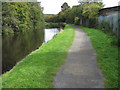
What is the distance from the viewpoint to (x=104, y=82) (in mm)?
6926

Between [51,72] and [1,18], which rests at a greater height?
[1,18]

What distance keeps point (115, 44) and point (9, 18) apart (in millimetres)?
27500

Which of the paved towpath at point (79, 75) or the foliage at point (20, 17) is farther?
the foliage at point (20, 17)

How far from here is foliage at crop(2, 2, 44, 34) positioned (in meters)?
37.9

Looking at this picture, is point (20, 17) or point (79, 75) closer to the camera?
point (79, 75)

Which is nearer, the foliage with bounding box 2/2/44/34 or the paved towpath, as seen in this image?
the paved towpath

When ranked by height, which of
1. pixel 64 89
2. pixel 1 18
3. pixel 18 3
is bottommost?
pixel 64 89

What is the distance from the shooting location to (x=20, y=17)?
1874 inches

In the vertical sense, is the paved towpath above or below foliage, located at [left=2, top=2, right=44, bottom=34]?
below

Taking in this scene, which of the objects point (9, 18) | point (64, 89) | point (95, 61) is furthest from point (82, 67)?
point (9, 18)

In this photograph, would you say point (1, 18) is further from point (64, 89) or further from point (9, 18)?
→ point (64, 89)

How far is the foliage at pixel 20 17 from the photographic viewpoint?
124ft

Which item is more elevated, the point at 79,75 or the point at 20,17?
the point at 20,17

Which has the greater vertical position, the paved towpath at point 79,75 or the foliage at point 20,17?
the foliage at point 20,17
